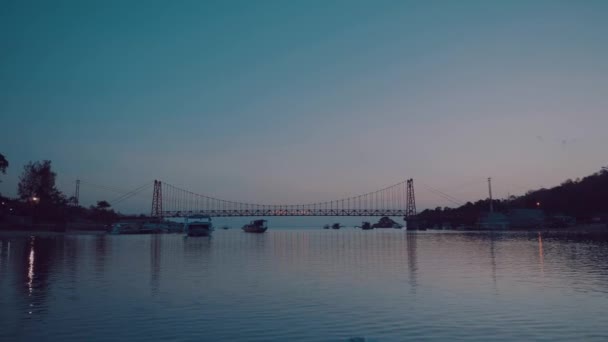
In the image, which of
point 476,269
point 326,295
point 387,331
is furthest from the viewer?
point 476,269

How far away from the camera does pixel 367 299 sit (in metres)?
15.6

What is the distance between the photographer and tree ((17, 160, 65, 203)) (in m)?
94.4

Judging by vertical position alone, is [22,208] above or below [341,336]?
above

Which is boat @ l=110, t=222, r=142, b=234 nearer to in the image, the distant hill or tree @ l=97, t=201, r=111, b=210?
tree @ l=97, t=201, r=111, b=210

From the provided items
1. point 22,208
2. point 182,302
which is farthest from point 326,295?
point 22,208

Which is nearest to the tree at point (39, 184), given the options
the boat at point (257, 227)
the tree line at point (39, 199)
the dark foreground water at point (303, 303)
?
the tree line at point (39, 199)

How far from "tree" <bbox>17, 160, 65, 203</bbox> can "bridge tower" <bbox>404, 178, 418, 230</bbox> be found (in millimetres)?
93258

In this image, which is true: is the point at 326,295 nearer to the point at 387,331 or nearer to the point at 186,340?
the point at 387,331

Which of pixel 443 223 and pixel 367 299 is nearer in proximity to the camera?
pixel 367 299

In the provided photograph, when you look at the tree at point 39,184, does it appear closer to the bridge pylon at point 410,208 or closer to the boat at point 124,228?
the boat at point 124,228

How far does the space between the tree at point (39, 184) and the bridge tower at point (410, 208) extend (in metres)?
93.3

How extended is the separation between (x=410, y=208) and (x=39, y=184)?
104m

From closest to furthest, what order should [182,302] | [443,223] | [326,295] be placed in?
[182,302]
[326,295]
[443,223]

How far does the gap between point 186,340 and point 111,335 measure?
1.67 metres
